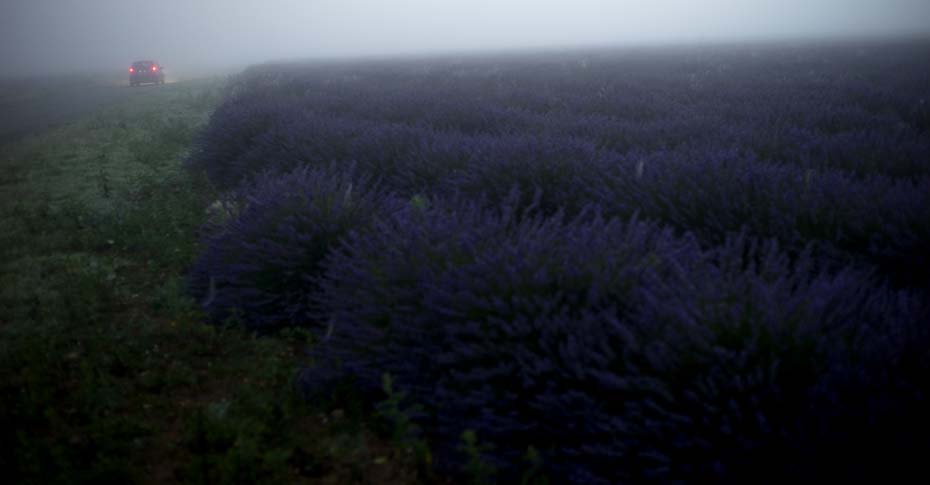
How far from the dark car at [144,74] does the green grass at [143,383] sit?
92.4 feet

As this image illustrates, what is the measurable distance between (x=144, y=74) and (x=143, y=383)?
31727mm

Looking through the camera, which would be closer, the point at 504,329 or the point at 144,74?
the point at 504,329

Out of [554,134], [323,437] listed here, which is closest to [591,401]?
[323,437]

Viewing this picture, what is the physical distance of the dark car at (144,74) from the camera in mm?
28938

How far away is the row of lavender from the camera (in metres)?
1.60

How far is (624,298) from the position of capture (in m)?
2.03

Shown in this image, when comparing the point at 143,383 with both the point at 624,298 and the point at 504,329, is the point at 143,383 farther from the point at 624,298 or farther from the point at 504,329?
the point at 624,298

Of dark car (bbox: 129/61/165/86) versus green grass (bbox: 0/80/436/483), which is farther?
dark car (bbox: 129/61/165/86)

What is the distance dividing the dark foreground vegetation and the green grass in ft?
0.04

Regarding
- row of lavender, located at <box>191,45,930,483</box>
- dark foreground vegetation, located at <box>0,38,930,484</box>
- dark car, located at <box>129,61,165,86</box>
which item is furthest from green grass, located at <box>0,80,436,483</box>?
dark car, located at <box>129,61,165,86</box>

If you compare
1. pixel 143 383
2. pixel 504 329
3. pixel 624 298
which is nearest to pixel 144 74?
pixel 143 383

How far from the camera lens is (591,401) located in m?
1.73

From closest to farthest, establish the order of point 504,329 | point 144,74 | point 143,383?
point 504,329
point 143,383
point 144,74

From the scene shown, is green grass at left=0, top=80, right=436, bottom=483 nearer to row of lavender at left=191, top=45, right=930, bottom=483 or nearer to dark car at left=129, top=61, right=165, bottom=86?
row of lavender at left=191, top=45, right=930, bottom=483
